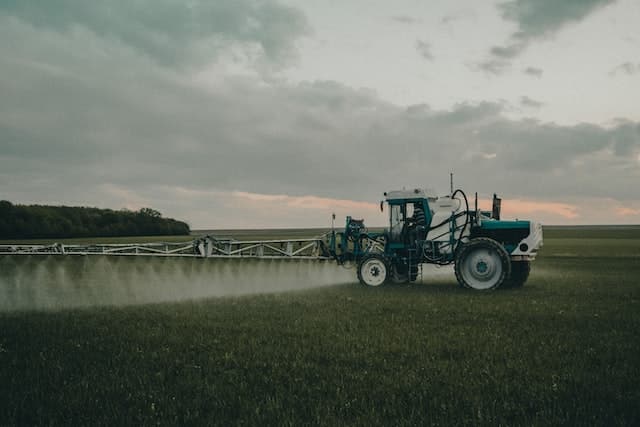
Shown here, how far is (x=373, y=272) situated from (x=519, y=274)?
5.76m

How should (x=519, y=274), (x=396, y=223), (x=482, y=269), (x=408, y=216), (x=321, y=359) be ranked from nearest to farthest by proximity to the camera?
(x=321, y=359) → (x=482, y=269) → (x=408, y=216) → (x=396, y=223) → (x=519, y=274)

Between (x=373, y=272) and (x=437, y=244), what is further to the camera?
(x=373, y=272)

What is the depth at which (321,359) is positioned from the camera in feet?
26.0

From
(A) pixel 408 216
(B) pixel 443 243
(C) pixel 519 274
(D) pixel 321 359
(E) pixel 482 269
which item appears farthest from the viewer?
(C) pixel 519 274

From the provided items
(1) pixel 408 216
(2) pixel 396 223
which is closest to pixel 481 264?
(1) pixel 408 216

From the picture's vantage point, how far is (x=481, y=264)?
17281mm

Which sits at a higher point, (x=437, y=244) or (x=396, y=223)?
(x=396, y=223)

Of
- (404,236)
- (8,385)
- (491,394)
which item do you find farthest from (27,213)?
(491,394)

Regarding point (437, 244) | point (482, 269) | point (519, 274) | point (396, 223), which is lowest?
Answer: point (519, 274)

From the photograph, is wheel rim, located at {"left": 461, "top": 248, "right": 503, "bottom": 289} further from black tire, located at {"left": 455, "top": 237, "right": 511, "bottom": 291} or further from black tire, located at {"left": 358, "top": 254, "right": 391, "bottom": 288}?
black tire, located at {"left": 358, "top": 254, "right": 391, "bottom": 288}

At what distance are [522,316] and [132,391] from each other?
923 cm

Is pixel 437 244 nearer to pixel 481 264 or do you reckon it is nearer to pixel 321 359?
pixel 481 264

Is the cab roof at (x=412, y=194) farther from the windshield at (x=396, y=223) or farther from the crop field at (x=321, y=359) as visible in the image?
→ the crop field at (x=321, y=359)

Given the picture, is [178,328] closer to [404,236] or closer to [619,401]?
[619,401]
